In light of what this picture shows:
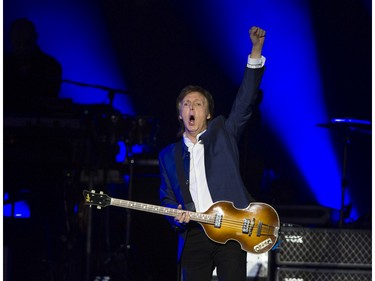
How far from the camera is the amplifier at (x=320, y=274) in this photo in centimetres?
683

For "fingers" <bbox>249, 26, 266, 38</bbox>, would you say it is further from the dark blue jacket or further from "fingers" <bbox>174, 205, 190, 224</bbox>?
"fingers" <bbox>174, 205, 190, 224</bbox>

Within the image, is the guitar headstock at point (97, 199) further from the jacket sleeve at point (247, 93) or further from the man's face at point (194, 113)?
the jacket sleeve at point (247, 93)

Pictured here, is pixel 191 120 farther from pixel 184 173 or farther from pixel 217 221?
pixel 217 221

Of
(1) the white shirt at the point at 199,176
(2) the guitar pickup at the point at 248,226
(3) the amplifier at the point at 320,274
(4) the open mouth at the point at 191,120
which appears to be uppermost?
(4) the open mouth at the point at 191,120

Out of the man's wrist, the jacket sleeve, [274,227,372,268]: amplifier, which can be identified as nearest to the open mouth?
the jacket sleeve

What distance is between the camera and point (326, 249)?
6848mm

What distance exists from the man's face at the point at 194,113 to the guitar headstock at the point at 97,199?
70 centimetres

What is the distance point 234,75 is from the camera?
9438 millimetres

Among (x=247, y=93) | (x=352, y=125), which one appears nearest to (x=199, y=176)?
(x=247, y=93)

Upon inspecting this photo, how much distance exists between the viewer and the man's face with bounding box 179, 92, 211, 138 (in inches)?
225

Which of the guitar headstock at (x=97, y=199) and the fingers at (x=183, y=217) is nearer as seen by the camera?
the fingers at (x=183, y=217)

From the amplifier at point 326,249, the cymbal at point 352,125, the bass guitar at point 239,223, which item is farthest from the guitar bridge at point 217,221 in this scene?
the cymbal at point 352,125

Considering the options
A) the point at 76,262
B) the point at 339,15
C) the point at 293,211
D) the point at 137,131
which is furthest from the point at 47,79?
the point at 339,15

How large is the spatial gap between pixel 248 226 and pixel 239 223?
62 mm
